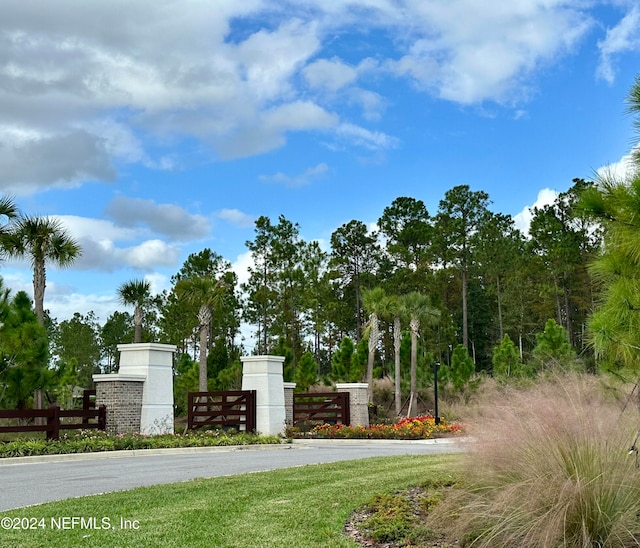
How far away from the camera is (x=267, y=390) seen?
2094cm

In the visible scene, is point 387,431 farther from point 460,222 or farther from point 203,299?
point 460,222

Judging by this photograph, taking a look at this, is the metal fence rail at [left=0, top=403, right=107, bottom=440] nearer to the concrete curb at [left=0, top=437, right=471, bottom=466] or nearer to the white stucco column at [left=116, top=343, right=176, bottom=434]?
the white stucco column at [left=116, top=343, right=176, bottom=434]

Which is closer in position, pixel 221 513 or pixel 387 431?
pixel 221 513

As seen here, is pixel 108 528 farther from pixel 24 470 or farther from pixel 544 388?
pixel 24 470

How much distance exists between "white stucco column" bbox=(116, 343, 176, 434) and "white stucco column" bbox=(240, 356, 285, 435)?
2963 millimetres

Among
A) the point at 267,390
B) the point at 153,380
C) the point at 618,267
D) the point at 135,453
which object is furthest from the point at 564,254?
the point at 618,267

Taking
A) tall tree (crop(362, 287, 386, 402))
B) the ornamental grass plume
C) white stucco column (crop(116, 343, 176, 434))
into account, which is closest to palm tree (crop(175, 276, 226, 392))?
tall tree (crop(362, 287, 386, 402))

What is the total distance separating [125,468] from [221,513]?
20.5ft

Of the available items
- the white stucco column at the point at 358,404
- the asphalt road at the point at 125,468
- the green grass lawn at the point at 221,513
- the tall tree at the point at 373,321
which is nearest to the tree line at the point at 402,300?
the tall tree at the point at 373,321

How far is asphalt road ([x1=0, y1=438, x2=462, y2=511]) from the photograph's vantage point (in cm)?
942

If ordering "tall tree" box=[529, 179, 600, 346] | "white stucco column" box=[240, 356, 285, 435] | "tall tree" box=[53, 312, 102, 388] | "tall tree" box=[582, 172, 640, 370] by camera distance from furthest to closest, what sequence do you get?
"tall tree" box=[53, 312, 102, 388], "tall tree" box=[529, 179, 600, 346], "white stucco column" box=[240, 356, 285, 435], "tall tree" box=[582, 172, 640, 370]

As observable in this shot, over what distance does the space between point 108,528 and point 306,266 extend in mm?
38502

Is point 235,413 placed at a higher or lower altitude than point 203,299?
lower

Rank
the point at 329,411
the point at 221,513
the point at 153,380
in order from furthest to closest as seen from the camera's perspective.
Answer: the point at 329,411, the point at 153,380, the point at 221,513
